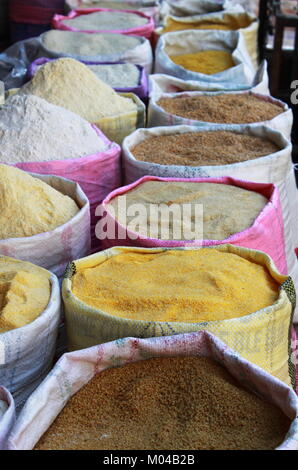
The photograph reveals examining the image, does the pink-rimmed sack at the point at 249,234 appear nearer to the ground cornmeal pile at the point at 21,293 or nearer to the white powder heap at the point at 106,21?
the ground cornmeal pile at the point at 21,293

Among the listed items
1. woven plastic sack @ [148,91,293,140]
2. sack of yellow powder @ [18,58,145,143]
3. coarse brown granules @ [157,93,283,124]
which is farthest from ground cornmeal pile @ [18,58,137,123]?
coarse brown granules @ [157,93,283,124]

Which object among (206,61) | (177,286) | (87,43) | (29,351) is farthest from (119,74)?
(29,351)

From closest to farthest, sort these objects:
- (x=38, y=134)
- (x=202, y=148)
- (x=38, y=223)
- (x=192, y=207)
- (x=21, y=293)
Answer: (x=21, y=293) < (x=38, y=223) < (x=192, y=207) < (x=38, y=134) < (x=202, y=148)

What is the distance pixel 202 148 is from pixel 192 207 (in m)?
0.36

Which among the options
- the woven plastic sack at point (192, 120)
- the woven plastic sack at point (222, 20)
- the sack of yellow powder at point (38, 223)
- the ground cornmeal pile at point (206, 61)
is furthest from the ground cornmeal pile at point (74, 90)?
the woven plastic sack at point (222, 20)

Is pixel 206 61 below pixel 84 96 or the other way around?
below

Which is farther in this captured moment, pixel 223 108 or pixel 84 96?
pixel 223 108

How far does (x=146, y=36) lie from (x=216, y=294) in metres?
2.13

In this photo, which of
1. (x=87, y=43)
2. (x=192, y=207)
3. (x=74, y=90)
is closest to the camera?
(x=192, y=207)

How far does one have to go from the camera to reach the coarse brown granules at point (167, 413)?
3.01ft

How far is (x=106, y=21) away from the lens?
3223 mm

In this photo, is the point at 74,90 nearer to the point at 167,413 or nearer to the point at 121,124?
the point at 121,124
